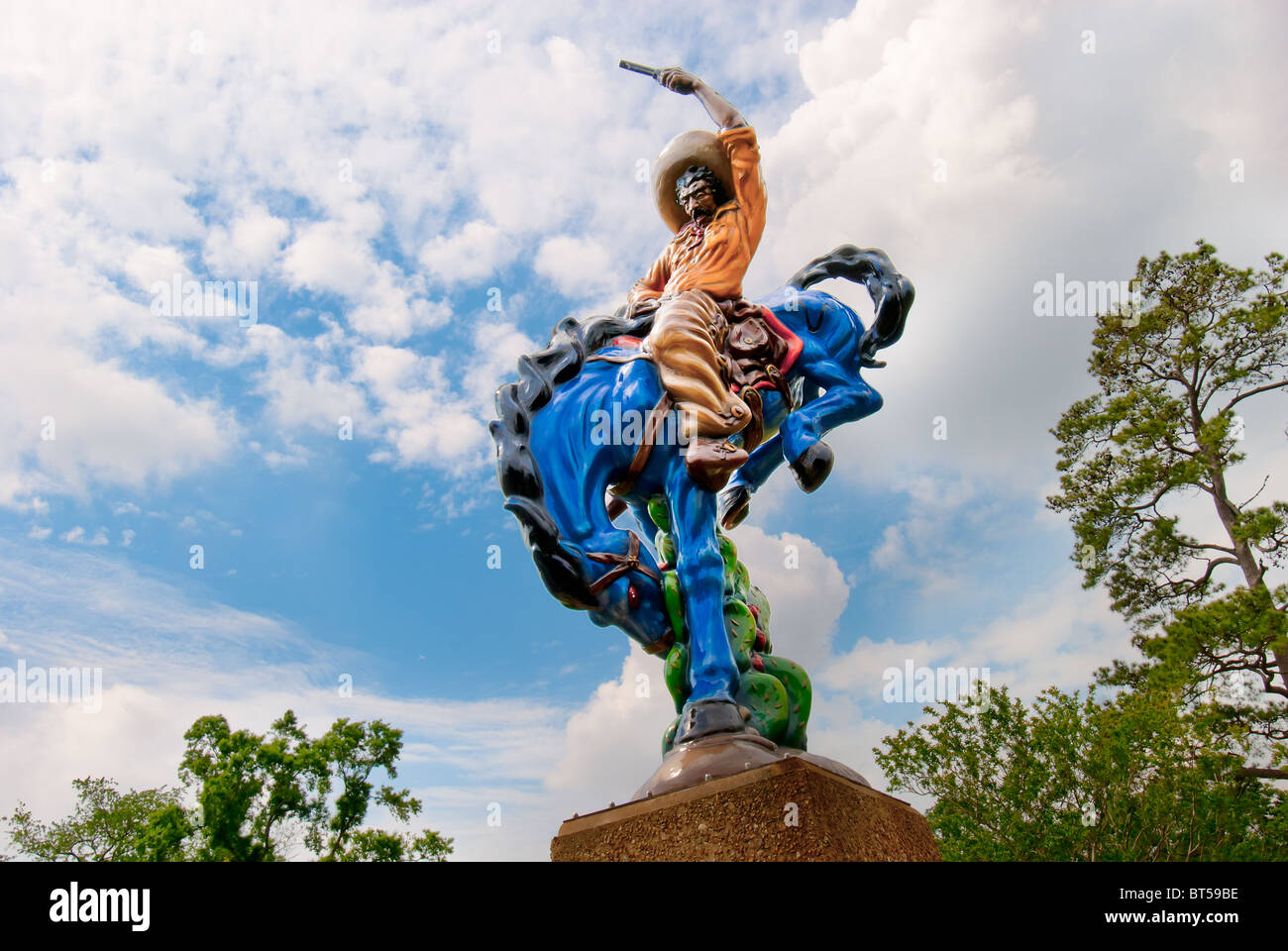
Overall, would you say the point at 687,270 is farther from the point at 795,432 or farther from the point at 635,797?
the point at 635,797

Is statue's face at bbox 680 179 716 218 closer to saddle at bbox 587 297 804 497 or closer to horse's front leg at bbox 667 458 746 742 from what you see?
saddle at bbox 587 297 804 497

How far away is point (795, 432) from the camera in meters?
4.09

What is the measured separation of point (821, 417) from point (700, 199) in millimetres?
1272

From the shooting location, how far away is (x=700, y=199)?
14.8 ft

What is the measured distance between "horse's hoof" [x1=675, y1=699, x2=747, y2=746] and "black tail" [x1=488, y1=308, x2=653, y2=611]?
1.84 ft

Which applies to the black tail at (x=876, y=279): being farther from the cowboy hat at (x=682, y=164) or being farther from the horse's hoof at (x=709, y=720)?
the horse's hoof at (x=709, y=720)

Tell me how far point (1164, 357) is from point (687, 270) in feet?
34.9

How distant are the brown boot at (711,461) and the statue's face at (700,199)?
56.9 inches

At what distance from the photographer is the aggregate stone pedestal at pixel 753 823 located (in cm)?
267

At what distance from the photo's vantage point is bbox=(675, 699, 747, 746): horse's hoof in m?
3.19

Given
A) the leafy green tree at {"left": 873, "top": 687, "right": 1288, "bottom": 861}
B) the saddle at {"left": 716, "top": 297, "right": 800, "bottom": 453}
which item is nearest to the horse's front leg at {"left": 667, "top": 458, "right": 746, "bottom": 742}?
the saddle at {"left": 716, "top": 297, "right": 800, "bottom": 453}

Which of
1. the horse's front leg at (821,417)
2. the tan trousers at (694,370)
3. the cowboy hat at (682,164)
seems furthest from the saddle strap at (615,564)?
the cowboy hat at (682,164)

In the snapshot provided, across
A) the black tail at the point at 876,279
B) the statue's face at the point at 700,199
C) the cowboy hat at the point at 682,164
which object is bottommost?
the black tail at the point at 876,279
